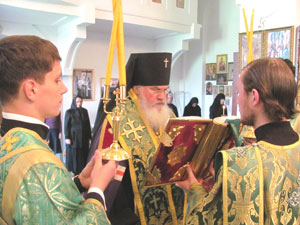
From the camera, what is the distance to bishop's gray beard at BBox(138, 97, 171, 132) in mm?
2336

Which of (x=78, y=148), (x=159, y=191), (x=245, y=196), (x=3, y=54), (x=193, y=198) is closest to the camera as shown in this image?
(x=3, y=54)

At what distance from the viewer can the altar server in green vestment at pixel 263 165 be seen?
1240 millimetres

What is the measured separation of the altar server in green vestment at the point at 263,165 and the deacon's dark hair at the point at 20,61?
0.81 metres

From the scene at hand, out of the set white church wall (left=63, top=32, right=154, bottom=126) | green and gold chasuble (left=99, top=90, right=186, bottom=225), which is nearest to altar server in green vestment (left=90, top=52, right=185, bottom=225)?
green and gold chasuble (left=99, top=90, right=186, bottom=225)

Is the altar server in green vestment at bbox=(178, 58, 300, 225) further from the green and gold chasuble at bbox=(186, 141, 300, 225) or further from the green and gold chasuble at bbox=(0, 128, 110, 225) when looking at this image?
the green and gold chasuble at bbox=(0, 128, 110, 225)

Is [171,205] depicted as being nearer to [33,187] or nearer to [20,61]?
[33,187]

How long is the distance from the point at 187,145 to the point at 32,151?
89 cm

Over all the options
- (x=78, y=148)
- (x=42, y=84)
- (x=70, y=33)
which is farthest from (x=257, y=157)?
(x=70, y=33)

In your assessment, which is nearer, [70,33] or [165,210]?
[165,210]

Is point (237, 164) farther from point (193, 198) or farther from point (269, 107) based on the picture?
point (193, 198)

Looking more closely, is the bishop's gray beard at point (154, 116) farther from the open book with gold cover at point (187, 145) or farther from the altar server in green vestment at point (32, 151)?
the altar server in green vestment at point (32, 151)

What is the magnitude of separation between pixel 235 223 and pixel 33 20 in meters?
5.69

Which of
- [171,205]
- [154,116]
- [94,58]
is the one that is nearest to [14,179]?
[171,205]

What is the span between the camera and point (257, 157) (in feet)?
4.12
